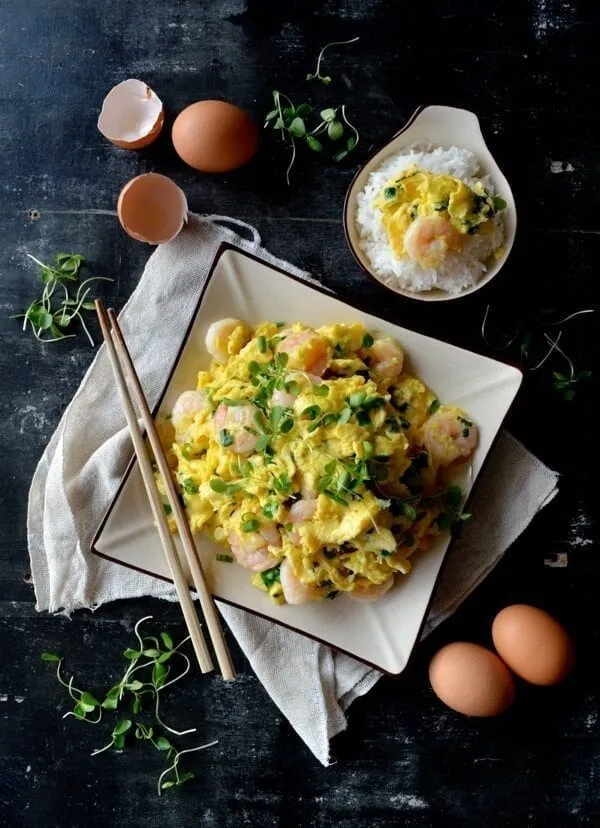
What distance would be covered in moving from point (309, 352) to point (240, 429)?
11.2 inches

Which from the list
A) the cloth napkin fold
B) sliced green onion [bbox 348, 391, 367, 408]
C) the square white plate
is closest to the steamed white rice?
the square white plate

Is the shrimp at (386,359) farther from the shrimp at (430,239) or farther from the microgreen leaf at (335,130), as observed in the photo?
the microgreen leaf at (335,130)

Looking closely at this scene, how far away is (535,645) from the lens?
8.07ft

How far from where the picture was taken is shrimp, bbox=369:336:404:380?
7.86 feet

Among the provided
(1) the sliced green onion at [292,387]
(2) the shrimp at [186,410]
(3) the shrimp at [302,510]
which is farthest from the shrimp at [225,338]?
(3) the shrimp at [302,510]

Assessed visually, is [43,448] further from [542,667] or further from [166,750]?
[542,667]

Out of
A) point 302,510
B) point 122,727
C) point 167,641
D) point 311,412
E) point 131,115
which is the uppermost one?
point 131,115

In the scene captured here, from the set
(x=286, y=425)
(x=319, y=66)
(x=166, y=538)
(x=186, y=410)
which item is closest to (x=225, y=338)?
(x=186, y=410)

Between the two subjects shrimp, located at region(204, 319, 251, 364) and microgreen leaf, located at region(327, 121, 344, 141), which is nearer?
shrimp, located at region(204, 319, 251, 364)

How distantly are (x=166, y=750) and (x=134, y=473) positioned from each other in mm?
955

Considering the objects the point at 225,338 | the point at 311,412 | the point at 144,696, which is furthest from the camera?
the point at 144,696

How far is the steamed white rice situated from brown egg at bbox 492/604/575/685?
0.98m

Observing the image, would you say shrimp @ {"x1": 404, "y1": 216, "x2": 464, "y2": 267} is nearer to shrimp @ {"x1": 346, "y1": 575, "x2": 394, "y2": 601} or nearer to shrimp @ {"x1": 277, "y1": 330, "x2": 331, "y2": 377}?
shrimp @ {"x1": 277, "y1": 330, "x2": 331, "y2": 377}

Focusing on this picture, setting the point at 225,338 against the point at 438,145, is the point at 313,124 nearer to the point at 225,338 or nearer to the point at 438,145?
the point at 438,145
